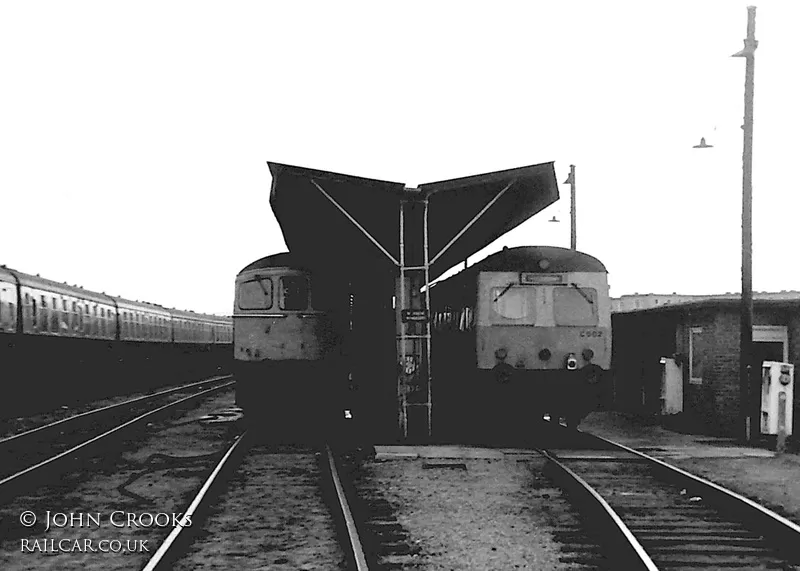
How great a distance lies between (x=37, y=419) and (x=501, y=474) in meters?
13.5

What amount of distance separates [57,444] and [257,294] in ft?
14.3

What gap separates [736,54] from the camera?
18.1 m

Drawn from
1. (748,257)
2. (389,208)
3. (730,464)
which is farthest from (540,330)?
(748,257)

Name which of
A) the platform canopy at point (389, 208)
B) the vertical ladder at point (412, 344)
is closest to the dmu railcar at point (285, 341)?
the platform canopy at point (389, 208)

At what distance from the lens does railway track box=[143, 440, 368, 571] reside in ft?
→ 26.4

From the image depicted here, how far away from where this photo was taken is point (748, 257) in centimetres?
1784

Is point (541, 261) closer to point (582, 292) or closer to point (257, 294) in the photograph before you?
point (582, 292)

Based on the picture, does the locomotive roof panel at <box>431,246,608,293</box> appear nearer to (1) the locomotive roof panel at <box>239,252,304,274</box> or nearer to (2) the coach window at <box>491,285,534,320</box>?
(2) the coach window at <box>491,285,534,320</box>

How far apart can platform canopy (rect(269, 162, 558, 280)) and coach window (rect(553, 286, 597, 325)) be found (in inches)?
64.8

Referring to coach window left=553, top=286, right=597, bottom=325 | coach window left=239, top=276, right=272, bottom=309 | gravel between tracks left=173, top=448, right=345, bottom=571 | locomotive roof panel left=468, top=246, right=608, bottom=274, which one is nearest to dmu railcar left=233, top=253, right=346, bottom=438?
coach window left=239, top=276, right=272, bottom=309

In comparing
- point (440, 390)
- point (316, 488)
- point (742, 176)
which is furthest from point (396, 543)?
point (440, 390)

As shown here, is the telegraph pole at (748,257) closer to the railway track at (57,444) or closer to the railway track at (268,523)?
the railway track at (268,523)

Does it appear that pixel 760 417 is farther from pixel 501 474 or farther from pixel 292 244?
pixel 292 244

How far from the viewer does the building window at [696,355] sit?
20.1 m
